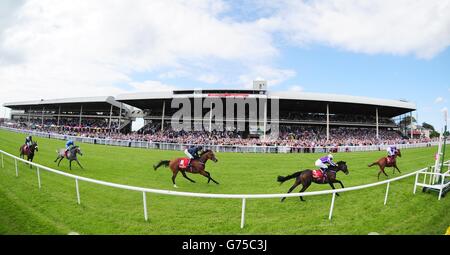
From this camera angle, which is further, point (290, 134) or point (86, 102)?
point (86, 102)

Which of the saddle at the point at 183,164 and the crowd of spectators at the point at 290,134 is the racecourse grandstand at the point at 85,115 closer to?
the crowd of spectators at the point at 290,134

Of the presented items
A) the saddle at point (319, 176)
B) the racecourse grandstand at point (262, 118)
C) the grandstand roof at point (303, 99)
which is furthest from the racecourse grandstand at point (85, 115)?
the saddle at point (319, 176)

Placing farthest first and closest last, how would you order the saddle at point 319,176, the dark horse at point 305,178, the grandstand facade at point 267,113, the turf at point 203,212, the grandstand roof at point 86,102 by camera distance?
1. the grandstand roof at point 86,102
2. the grandstand facade at point 267,113
3. the saddle at point 319,176
4. the dark horse at point 305,178
5. the turf at point 203,212

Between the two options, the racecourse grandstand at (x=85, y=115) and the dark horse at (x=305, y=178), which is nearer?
the dark horse at (x=305, y=178)

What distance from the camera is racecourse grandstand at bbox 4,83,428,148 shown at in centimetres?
2914

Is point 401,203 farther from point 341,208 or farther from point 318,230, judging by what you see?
point 318,230

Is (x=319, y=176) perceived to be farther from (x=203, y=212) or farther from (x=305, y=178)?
(x=203, y=212)

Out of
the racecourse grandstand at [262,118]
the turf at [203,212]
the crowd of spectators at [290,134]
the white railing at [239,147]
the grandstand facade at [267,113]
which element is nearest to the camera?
the turf at [203,212]

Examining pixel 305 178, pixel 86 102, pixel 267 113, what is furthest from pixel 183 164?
pixel 86 102

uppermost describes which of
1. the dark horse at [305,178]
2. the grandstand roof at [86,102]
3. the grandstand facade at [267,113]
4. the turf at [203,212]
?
the grandstand roof at [86,102]

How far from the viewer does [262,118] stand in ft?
101

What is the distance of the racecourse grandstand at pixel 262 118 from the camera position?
2914 cm
